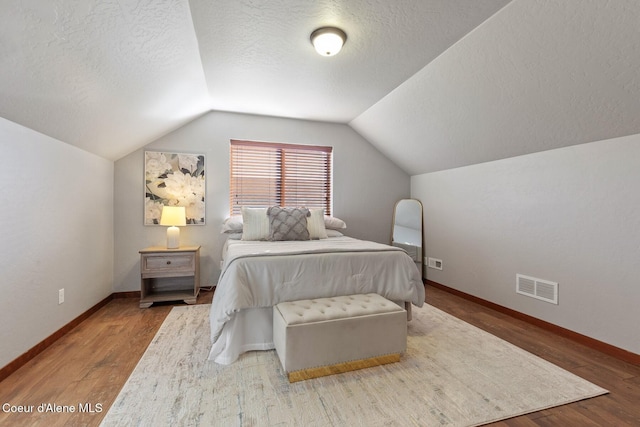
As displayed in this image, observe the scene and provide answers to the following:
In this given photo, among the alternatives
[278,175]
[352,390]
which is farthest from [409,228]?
[352,390]

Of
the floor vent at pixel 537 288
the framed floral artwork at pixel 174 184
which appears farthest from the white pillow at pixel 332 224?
the floor vent at pixel 537 288

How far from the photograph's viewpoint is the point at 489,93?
7.85 ft

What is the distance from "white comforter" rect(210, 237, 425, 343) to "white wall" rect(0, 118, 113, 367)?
1.21 metres

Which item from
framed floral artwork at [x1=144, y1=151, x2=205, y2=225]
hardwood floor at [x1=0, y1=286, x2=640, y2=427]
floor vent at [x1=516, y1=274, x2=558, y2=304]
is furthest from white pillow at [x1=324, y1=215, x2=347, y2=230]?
floor vent at [x1=516, y1=274, x2=558, y2=304]

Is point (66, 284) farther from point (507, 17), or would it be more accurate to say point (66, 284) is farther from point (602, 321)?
point (602, 321)

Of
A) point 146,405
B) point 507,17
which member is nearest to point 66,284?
point 146,405

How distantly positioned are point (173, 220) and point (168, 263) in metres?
0.48

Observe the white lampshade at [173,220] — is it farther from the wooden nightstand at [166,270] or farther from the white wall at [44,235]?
the white wall at [44,235]

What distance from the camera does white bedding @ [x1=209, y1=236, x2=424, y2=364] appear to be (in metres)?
1.98

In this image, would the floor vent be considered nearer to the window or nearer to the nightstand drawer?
the window

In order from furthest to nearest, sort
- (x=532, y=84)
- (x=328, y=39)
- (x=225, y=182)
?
(x=225, y=182)
(x=532, y=84)
(x=328, y=39)

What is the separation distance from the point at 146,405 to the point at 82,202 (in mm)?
2100

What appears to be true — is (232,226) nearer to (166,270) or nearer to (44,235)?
(166,270)

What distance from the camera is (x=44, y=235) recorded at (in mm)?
2117
